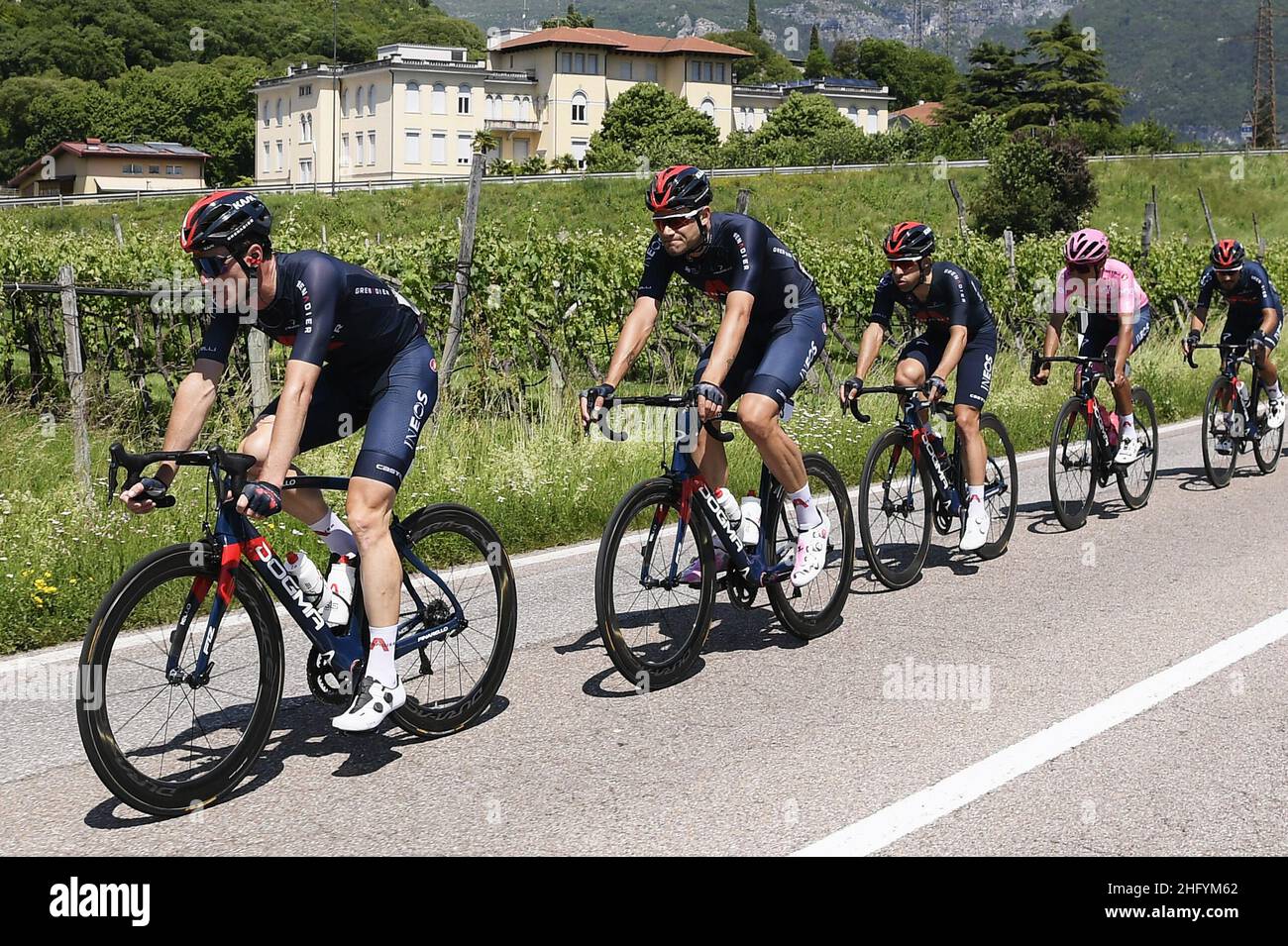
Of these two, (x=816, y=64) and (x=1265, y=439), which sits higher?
(x=816, y=64)

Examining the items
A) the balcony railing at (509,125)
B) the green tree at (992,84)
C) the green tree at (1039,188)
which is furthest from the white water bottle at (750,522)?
the balcony railing at (509,125)

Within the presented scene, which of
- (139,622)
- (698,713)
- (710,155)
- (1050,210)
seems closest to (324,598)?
(139,622)

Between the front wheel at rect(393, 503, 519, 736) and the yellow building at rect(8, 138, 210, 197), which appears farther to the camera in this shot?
the yellow building at rect(8, 138, 210, 197)

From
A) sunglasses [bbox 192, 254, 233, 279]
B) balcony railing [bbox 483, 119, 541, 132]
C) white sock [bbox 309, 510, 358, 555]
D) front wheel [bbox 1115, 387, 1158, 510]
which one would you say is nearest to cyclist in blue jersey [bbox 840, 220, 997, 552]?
front wheel [bbox 1115, 387, 1158, 510]

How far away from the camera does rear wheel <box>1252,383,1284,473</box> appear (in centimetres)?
1221

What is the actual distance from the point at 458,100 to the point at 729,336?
105 metres

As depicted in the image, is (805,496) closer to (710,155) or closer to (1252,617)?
(1252,617)

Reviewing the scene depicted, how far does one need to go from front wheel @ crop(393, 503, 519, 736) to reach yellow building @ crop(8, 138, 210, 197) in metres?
103

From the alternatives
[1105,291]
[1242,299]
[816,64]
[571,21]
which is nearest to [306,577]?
[1105,291]

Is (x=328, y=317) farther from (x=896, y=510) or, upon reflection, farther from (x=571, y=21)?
(x=571, y=21)

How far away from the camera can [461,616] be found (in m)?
5.56

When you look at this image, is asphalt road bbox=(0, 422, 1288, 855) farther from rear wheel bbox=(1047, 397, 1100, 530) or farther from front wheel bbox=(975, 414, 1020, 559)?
rear wheel bbox=(1047, 397, 1100, 530)

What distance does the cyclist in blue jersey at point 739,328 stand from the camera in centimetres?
607
